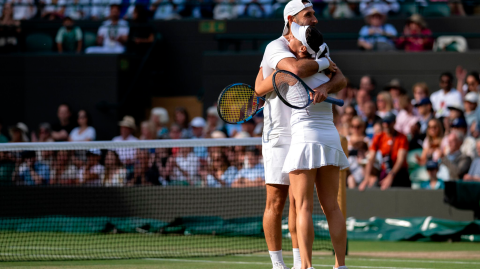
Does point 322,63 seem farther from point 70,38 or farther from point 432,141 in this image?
point 70,38

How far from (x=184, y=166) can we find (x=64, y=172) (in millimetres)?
1767

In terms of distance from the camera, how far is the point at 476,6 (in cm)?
1441

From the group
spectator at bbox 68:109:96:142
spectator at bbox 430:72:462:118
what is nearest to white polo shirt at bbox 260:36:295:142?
spectator at bbox 430:72:462:118

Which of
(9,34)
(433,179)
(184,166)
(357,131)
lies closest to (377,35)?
(357,131)

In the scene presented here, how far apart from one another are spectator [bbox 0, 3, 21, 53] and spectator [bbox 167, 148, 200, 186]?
20.5 feet

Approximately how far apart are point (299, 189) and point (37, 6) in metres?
12.5

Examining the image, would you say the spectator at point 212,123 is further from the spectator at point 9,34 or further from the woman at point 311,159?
the woman at point 311,159

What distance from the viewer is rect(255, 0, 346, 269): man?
16.7 ft

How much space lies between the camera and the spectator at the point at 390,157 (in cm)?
995

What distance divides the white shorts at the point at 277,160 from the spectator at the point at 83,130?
7.37 m

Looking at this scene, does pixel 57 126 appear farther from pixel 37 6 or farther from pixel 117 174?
pixel 37 6

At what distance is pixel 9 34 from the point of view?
14797mm

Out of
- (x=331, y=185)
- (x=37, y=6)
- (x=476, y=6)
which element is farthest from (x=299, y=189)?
(x=37, y=6)

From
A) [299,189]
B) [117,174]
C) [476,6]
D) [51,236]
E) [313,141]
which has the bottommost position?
[51,236]
